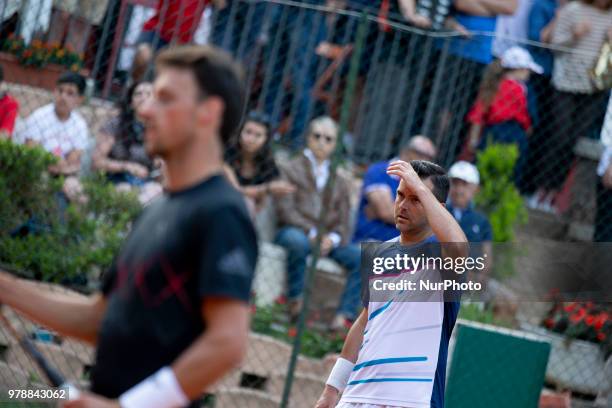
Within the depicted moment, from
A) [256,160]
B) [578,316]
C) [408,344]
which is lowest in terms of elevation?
[578,316]

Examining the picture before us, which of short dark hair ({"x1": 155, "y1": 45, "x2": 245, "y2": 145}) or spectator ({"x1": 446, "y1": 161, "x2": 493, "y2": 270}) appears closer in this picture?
short dark hair ({"x1": 155, "y1": 45, "x2": 245, "y2": 145})

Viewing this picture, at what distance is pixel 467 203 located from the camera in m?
8.68

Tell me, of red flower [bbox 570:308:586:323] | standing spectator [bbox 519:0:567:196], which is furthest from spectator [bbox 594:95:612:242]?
red flower [bbox 570:308:586:323]

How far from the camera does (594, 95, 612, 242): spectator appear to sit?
898 centimetres

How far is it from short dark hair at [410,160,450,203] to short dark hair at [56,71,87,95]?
4026 mm

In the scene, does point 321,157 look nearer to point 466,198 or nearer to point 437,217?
point 466,198

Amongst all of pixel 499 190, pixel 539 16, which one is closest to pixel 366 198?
pixel 499 190

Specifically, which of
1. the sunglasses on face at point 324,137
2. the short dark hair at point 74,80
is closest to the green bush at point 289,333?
the sunglasses on face at point 324,137

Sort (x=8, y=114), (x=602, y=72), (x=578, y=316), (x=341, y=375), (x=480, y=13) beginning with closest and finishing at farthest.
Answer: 1. (x=341, y=375)
2. (x=8, y=114)
3. (x=578, y=316)
4. (x=602, y=72)
5. (x=480, y=13)

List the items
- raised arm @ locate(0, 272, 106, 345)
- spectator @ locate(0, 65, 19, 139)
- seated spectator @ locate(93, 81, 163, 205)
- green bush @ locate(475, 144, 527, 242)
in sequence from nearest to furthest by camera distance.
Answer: raised arm @ locate(0, 272, 106, 345) < spectator @ locate(0, 65, 19, 139) < seated spectator @ locate(93, 81, 163, 205) < green bush @ locate(475, 144, 527, 242)

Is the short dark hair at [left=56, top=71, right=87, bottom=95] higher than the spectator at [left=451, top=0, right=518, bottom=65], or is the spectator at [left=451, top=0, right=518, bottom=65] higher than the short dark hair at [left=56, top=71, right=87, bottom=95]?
the spectator at [left=451, top=0, right=518, bottom=65]

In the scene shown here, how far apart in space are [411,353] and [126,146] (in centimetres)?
417

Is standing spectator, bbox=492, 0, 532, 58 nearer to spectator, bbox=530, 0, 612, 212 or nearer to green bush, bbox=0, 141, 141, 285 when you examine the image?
spectator, bbox=530, 0, 612, 212

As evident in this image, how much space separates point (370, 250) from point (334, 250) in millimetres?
3418
